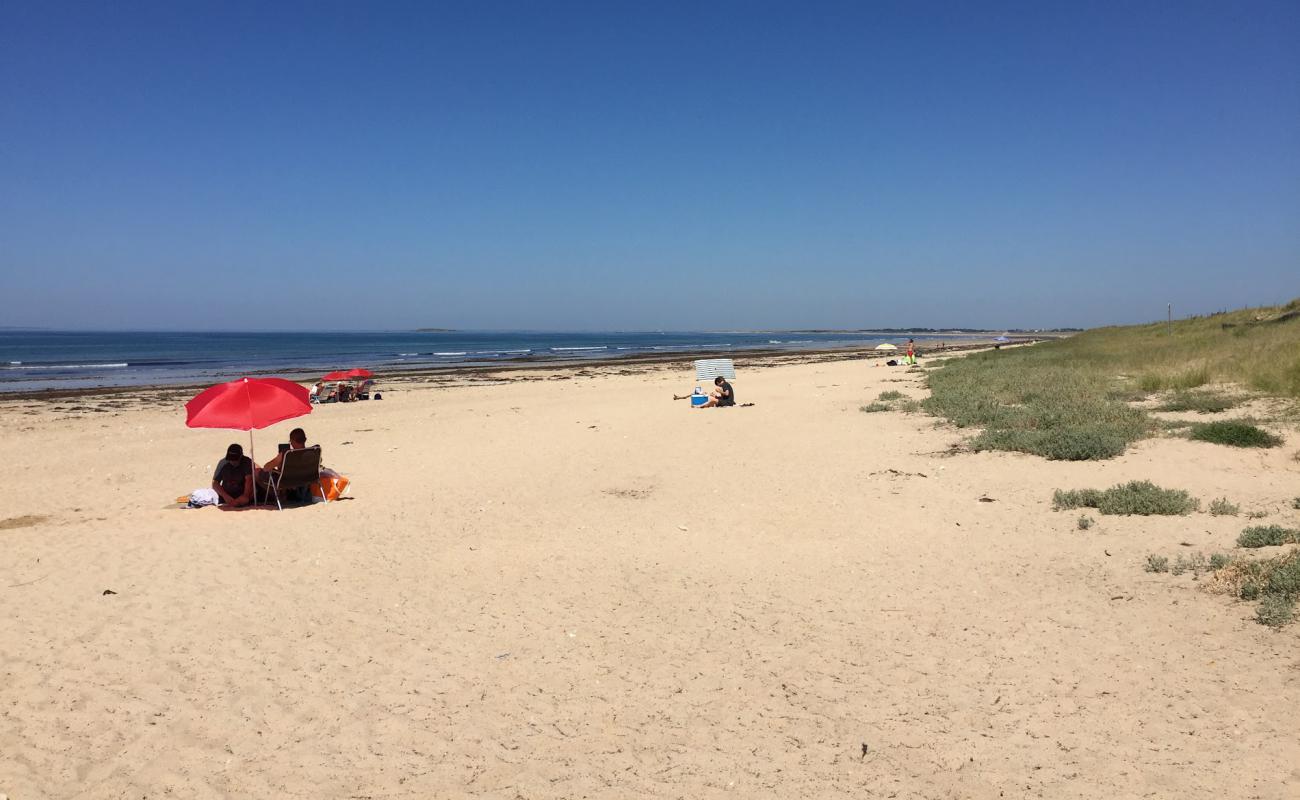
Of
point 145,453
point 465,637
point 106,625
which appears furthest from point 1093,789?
point 145,453

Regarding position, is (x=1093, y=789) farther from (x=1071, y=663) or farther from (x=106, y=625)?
(x=106, y=625)

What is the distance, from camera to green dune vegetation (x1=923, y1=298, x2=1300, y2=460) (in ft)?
35.0

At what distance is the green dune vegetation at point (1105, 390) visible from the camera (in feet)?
35.0

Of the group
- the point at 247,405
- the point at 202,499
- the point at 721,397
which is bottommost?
the point at 202,499

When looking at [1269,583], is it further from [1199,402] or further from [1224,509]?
[1199,402]

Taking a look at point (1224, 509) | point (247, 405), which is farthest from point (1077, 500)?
point (247, 405)

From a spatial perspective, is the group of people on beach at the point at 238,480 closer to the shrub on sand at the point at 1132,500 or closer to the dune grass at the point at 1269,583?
the shrub on sand at the point at 1132,500

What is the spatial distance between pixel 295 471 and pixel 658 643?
6170 mm

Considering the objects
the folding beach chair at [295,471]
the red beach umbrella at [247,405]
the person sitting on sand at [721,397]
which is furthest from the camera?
the person sitting on sand at [721,397]

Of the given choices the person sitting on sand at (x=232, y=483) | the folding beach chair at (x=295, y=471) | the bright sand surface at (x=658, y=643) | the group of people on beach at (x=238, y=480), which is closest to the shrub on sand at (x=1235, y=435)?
the bright sand surface at (x=658, y=643)

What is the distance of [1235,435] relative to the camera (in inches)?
389

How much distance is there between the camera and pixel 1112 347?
27.7 m

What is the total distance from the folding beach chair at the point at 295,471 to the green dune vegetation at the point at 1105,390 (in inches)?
357

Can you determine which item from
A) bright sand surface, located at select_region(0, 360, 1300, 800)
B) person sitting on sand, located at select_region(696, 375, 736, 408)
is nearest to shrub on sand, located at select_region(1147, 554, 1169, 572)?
bright sand surface, located at select_region(0, 360, 1300, 800)
